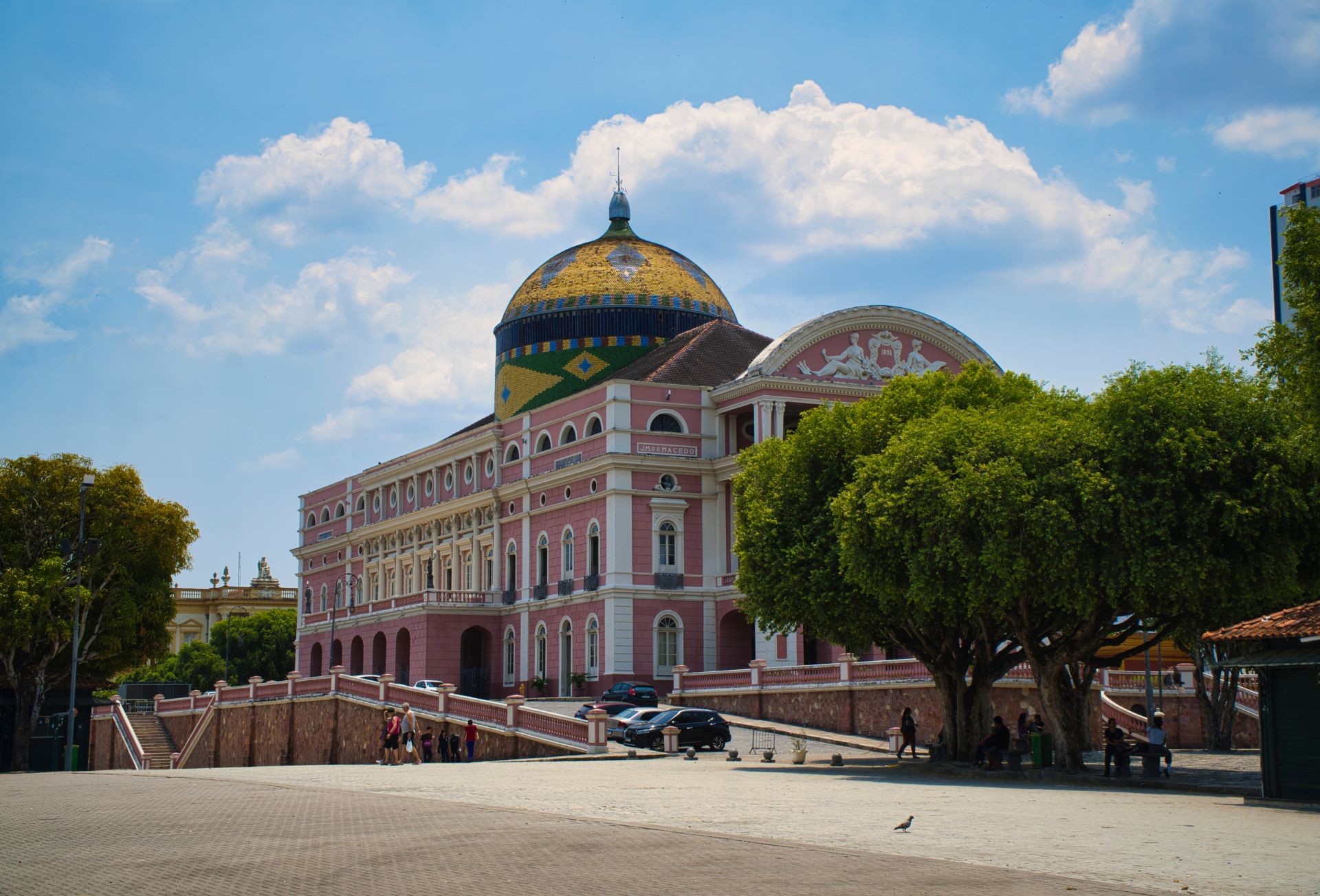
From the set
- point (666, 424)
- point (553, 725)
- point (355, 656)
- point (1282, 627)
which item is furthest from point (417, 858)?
point (355, 656)

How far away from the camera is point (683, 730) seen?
142ft

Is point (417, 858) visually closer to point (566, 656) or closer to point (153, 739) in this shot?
point (566, 656)

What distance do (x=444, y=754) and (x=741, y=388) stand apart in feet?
67.8

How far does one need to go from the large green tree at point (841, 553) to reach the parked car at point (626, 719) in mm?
5423

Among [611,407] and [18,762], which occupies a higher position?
[611,407]

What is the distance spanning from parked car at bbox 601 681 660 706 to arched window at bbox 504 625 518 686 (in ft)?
44.5

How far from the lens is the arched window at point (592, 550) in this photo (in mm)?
61719

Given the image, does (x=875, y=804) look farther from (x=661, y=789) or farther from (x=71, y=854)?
(x=71, y=854)

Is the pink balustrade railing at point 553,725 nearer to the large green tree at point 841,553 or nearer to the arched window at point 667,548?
the large green tree at point 841,553

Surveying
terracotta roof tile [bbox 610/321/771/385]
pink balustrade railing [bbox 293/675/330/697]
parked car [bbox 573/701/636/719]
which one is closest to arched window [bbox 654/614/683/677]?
terracotta roof tile [bbox 610/321/771/385]

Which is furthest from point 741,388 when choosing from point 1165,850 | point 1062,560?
point 1165,850

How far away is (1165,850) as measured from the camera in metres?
17.4

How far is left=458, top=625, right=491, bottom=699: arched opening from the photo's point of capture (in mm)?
67562

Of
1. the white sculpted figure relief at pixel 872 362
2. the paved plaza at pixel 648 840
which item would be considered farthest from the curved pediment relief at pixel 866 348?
the paved plaza at pixel 648 840
